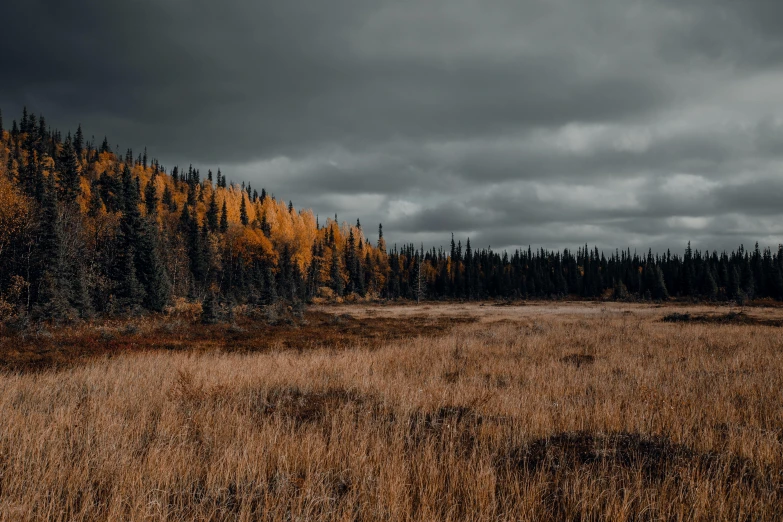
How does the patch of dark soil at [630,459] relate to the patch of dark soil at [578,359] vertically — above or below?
above

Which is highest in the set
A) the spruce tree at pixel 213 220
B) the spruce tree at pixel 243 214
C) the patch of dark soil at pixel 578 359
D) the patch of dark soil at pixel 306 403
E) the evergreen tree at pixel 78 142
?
the evergreen tree at pixel 78 142

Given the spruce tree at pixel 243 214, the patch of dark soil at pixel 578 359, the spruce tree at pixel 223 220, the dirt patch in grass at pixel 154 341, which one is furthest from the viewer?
the spruce tree at pixel 243 214

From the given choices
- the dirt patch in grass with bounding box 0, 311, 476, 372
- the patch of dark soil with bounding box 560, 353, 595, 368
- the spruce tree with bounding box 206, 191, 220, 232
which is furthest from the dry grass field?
the spruce tree with bounding box 206, 191, 220, 232

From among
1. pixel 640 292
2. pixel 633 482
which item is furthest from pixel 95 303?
pixel 640 292

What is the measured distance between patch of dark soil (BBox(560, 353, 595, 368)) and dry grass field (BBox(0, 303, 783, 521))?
3.67 ft

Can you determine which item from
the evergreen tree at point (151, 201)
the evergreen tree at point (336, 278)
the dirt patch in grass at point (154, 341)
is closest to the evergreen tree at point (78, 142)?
the evergreen tree at point (151, 201)

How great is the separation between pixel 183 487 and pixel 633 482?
4528 millimetres

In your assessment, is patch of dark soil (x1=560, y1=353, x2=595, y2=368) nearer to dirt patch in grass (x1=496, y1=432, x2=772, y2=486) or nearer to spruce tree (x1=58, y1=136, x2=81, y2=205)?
dirt patch in grass (x1=496, y1=432, x2=772, y2=486)

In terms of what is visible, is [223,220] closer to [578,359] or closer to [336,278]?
[336,278]

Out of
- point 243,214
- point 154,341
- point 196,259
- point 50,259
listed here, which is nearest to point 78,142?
point 243,214

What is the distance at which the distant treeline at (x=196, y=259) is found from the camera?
36500 millimetres

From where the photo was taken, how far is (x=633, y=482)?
158 inches

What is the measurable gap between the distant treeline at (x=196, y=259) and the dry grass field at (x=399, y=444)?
23920mm

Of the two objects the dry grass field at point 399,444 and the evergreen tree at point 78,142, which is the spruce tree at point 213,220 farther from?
the dry grass field at point 399,444
